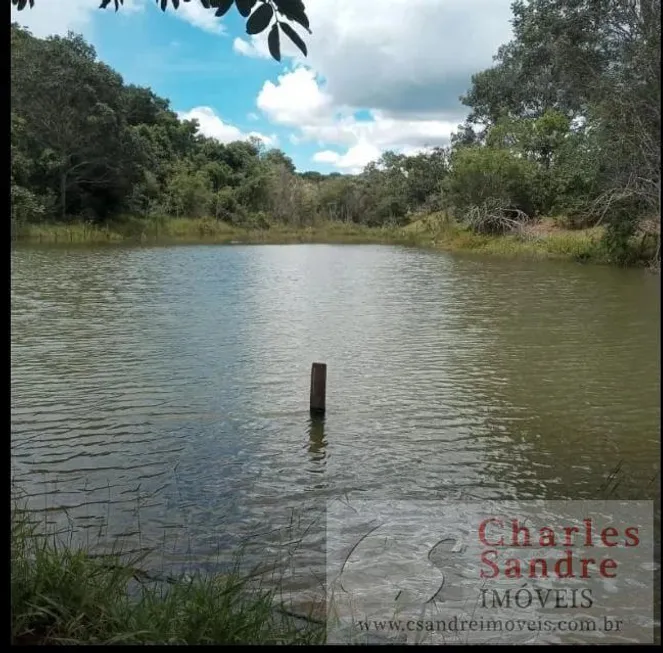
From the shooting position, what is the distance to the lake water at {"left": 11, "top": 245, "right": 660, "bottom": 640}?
16.6 ft

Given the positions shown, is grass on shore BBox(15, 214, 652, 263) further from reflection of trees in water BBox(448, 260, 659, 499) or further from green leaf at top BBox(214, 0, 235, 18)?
green leaf at top BBox(214, 0, 235, 18)

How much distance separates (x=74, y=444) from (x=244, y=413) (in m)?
1.79

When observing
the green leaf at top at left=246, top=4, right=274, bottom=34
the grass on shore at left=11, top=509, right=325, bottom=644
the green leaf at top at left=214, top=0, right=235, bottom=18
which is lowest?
the grass on shore at left=11, top=509, right=325, bottom=644

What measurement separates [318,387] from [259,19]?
5.29m

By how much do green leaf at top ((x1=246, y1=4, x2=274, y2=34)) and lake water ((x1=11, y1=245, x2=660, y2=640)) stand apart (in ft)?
6.00

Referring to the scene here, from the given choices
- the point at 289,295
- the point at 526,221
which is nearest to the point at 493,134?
the point at 526,221

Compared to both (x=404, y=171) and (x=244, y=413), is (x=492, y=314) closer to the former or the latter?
(x=244, y=413)

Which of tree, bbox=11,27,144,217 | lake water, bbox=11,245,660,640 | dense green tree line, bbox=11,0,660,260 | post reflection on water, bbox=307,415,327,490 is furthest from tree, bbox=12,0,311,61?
tree, bbox=11,27,144,217

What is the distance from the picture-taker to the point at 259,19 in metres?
1.99

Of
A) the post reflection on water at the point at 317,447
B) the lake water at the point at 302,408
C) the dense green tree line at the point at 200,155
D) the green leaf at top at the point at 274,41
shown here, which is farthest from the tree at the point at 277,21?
the dense green tree line at the point at 200,155

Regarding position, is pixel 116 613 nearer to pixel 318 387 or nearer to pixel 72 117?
pixel 318 387

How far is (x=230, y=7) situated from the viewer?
7.41 feet

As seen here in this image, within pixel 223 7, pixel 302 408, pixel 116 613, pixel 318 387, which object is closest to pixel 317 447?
pixel 318 387

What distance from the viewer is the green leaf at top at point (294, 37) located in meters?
1.98
